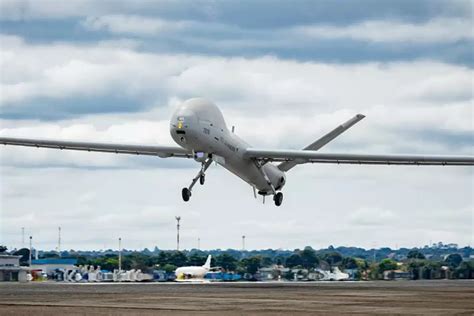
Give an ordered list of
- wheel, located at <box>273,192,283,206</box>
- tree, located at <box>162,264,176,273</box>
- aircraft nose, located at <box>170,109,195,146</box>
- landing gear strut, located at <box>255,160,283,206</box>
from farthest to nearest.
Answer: tree, located at <box>162,264,176,273</box>
wheel, located at <box>273,192,283,206</box>
landing gear strut, located at <box>255,160,283,206</box>
aircraft nose, located at <box>170,109,195,146</box>

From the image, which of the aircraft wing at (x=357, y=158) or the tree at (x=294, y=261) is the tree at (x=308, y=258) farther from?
the aircraft wing at (x=357, y=158)

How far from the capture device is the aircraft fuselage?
62.3 metres

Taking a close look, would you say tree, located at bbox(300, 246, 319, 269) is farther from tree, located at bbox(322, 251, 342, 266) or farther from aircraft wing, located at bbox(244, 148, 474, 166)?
aircraft wing, located at bbox(244, 148, 474, 166)

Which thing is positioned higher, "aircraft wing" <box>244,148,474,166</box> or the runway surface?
"aircraft wing" <box>244,148,474,166</box>

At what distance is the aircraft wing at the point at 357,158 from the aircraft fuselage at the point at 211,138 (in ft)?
3.99

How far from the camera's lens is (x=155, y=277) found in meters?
157

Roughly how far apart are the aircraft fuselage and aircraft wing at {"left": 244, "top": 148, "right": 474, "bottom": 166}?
3.99ft

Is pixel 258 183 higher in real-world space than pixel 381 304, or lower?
higher

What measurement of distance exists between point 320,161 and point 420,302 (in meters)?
35.0

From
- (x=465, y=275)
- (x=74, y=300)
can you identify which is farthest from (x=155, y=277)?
(x=74, y=300)

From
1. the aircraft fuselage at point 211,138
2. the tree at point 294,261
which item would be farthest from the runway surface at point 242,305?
the tree at point 294,261

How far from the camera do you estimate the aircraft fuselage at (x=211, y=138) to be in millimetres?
62281

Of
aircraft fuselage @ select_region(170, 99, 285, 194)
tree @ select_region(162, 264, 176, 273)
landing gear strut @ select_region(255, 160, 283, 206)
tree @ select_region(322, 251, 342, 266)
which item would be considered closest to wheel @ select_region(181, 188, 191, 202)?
aircraft fuselage @ select_region(170, 99, 285, 194)

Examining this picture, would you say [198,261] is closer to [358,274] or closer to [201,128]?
[358,274]
